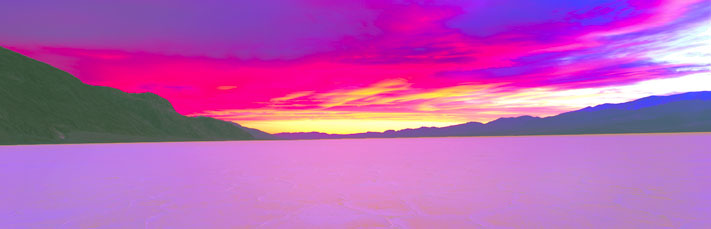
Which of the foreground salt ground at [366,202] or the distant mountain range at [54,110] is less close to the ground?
the distant mountain range at [54,110]

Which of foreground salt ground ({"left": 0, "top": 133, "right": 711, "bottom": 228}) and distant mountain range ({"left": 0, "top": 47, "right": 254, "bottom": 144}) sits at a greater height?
distant mountain range ({"left": 0, "top": 47, "right": 254, "bottom": 144})

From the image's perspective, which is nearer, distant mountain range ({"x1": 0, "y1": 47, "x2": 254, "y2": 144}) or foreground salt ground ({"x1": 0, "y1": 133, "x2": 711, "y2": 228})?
foreground salt ground ({"x1": 0, "y1": 133, "x2": 711, "y2": 228})

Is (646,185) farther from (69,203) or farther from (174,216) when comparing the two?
(69,203)

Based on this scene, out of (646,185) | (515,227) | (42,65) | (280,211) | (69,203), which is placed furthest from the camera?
(42,65)

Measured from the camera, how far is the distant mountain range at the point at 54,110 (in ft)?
403

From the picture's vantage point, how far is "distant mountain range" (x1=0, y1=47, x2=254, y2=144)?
122794 millimetres

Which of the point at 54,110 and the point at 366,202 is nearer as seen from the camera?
the point at 366,202

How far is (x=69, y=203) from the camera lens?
11.2 metres

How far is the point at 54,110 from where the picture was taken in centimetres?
14725

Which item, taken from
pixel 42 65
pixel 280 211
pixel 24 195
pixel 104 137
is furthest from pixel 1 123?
pixel 280 211

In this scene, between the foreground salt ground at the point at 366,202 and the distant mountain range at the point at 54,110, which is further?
the distant mountain range at the point at 54,110

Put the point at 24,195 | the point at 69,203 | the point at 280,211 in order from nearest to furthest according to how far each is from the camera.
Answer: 1. the point at 280,211
2. the point at 69,203
3. the point at 24,195

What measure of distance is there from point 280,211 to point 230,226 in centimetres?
179

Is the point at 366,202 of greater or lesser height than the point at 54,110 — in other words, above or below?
below
